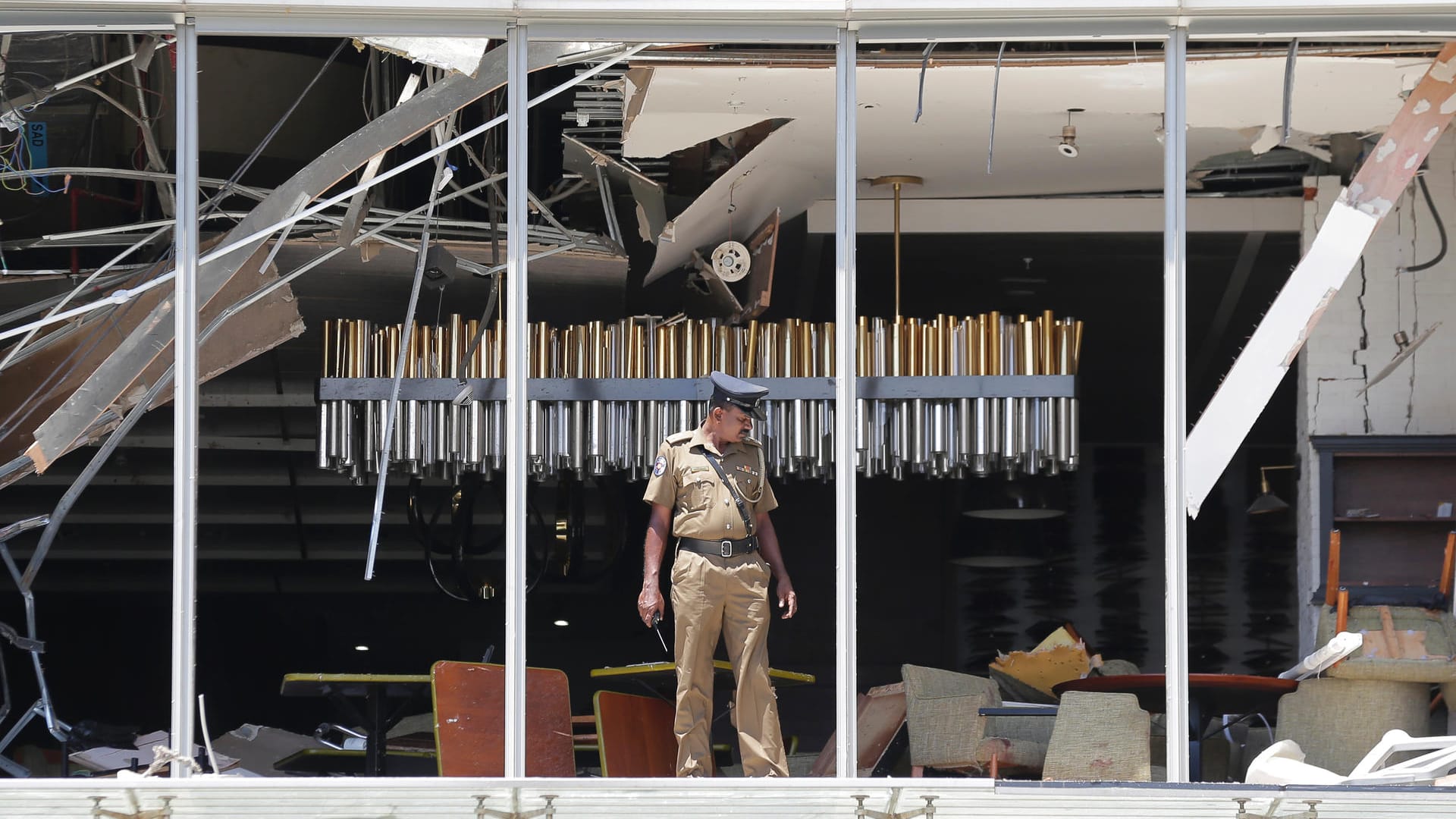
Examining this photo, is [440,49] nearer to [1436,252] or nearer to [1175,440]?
[1175,440]

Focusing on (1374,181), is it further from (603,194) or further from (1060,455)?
(603,194)

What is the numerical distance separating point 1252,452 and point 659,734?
20.2 feet

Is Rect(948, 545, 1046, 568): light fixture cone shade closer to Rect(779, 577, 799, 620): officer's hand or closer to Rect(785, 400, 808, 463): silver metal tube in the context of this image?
Rect(785, 400, 808, 463): silver metal tube

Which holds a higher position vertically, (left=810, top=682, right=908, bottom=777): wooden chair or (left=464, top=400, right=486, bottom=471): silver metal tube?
(left=464, top=400, right=486, bottom=471): silver metal tube

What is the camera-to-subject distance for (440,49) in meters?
5.77

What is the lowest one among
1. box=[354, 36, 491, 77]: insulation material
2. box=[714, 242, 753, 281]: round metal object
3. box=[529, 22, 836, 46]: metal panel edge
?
box=[714, 242, 753, 281]: round metal object

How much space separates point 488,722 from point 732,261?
3.16 metres

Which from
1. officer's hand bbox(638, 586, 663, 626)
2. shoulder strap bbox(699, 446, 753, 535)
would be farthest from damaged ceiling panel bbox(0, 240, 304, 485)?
officer's hand bbox(638, 586, 663, 626)

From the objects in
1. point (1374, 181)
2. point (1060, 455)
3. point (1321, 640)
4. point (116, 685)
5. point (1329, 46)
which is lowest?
point (116, 685)

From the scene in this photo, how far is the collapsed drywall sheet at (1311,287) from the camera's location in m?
5.91

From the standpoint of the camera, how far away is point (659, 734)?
778cm

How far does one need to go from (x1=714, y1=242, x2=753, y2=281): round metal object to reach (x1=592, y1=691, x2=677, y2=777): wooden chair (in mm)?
2561

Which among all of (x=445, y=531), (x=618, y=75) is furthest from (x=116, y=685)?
(x=618, y=75)

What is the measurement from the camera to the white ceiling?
7301 millimetres
